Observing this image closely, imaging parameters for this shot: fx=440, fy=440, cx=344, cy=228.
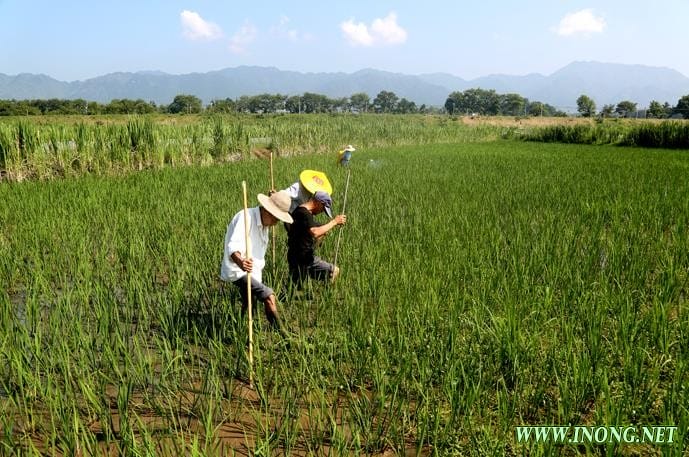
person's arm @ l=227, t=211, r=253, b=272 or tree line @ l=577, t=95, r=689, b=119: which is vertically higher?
tree line @ l=577, t=95, r=689, b=119

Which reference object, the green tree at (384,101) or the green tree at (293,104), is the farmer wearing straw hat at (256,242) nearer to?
the green tree at (293,104)

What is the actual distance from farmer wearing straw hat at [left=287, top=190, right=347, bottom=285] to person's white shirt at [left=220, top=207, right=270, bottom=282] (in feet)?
1.53

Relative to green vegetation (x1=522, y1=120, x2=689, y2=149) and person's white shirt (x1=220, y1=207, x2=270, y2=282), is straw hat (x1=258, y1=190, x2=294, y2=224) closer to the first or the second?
person's white shirt (x1=220, y1=207, x2=270, y2=282)

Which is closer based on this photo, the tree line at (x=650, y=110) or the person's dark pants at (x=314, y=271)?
the person's dark pants at (x=314, y=271)

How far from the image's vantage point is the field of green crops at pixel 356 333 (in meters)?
1.99

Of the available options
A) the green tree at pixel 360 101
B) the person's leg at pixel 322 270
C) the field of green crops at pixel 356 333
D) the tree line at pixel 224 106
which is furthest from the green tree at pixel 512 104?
the person's leg at pixel 322 270

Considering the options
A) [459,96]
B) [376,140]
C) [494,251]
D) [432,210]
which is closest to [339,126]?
[376,140]

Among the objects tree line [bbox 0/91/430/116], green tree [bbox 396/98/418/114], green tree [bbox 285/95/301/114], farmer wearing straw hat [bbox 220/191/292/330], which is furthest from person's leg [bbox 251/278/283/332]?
green tree [bbox 396/98/418/114]

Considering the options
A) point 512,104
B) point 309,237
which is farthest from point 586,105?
point 309,237

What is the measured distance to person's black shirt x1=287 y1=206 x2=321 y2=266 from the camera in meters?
3.31

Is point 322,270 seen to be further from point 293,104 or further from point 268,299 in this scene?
point 293,104

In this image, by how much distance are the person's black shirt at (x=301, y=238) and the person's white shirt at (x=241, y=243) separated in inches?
17.7

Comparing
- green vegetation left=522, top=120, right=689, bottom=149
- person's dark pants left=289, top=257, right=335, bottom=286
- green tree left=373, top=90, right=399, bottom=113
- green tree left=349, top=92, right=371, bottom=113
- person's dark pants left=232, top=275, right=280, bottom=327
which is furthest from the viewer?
green tree left=373, top=90, right=399, bottom=113

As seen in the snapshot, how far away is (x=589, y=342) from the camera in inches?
96.2
